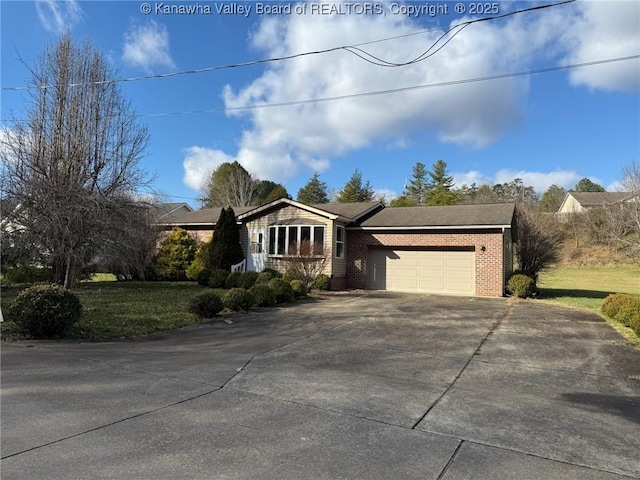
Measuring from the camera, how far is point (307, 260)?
17.6 meters

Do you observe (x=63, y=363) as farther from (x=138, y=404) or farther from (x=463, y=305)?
(x=463, y=305)

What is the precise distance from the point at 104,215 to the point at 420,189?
1796 inches

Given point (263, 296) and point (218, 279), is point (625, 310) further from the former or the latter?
point (218, 279)

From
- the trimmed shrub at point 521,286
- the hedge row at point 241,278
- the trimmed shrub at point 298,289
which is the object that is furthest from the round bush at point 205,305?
the trimmed shrub at point 521,286

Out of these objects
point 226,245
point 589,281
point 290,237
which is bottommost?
point 589,281

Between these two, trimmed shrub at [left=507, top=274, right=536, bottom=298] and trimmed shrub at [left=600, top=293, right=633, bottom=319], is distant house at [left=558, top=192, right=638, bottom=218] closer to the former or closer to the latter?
trimmed shrub at [left=507, top=274, right=536, bottom=298]

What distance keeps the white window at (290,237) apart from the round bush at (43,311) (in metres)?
11.2

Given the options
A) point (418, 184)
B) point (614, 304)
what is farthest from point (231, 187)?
point (614, 304)

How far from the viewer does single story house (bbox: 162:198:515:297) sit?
17562 millimetres

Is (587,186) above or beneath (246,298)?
above

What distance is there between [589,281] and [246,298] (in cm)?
2597

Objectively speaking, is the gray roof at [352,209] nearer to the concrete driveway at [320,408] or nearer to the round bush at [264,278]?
the round bush at [264,278]

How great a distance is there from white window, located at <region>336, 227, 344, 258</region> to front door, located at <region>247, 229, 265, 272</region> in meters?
3.75

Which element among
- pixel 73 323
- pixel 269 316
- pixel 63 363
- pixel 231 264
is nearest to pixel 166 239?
pixel 231 264
